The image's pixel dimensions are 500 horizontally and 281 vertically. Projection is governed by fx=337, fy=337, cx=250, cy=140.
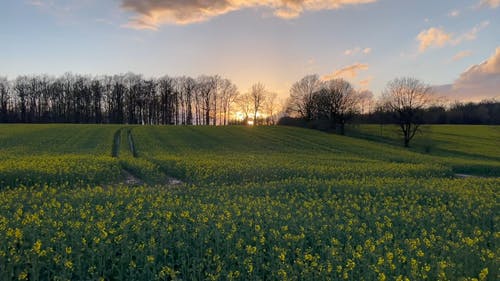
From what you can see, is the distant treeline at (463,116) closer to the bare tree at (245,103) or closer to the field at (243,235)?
the bare tree at (245,103)

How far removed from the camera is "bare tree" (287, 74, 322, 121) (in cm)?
8612

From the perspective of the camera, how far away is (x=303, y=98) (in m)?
91.2

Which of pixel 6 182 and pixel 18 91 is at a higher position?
pixel 18 91

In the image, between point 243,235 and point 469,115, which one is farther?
point 469,115

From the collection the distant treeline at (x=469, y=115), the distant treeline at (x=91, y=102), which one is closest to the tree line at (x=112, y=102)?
the distant treeline at (x=91, y=102)

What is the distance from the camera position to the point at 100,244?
6.31 m

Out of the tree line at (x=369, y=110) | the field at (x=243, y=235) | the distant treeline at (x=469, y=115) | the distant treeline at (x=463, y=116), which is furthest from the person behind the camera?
the distant treeline at (x=469, y=115)

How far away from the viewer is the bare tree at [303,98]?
3391 inches

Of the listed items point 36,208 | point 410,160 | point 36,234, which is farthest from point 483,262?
point 410,160

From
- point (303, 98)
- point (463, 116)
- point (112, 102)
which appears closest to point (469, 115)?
point (463, 116)

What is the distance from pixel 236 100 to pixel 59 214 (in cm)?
10485

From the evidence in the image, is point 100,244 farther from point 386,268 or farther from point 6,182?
point 6,182

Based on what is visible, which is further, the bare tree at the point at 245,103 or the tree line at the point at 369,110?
the bare tree at the point at 245,103

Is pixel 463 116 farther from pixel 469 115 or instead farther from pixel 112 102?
pixel 112 102
